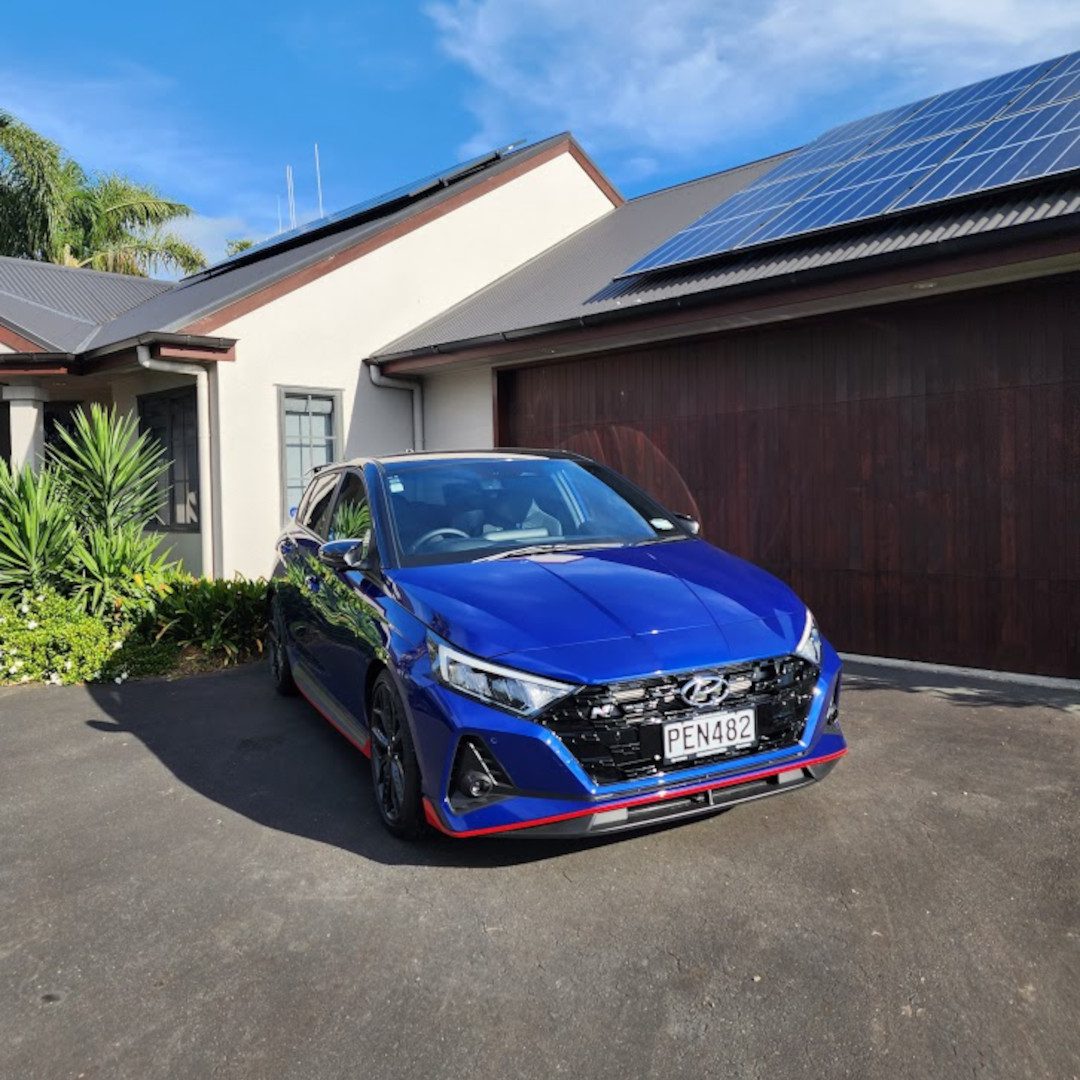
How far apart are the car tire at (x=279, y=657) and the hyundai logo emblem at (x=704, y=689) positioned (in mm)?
3408

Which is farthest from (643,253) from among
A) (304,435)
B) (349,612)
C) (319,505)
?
(349,612)

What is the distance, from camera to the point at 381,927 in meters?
2.91

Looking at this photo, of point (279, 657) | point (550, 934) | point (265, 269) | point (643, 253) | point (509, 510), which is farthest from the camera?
point (265, 269)

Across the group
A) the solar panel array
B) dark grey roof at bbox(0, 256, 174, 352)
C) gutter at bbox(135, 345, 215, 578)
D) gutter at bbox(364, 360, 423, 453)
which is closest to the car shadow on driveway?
gutter at bbox(135, 345, 215, 578)

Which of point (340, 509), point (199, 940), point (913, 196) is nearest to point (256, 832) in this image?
point (199, 940)

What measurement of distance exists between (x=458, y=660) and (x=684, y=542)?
1526 millimetres

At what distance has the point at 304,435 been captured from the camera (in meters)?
10.2

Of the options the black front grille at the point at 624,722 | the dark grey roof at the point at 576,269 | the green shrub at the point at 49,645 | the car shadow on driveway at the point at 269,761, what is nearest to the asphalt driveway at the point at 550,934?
the car shadow on driveway at the point at 269,761

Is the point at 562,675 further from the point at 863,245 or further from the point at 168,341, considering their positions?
the point at 168,341

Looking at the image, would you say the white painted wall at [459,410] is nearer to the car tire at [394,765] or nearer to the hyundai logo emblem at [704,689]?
the car tire at [394,765]

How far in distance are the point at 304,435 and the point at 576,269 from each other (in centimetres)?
381

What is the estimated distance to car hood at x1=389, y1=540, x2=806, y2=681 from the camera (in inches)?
117

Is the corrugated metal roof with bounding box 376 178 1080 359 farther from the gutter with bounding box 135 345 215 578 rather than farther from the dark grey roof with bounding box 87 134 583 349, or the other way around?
the gutter with bounding box 135 345 215 578

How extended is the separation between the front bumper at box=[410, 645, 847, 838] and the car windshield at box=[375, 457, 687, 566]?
0.96 meters
